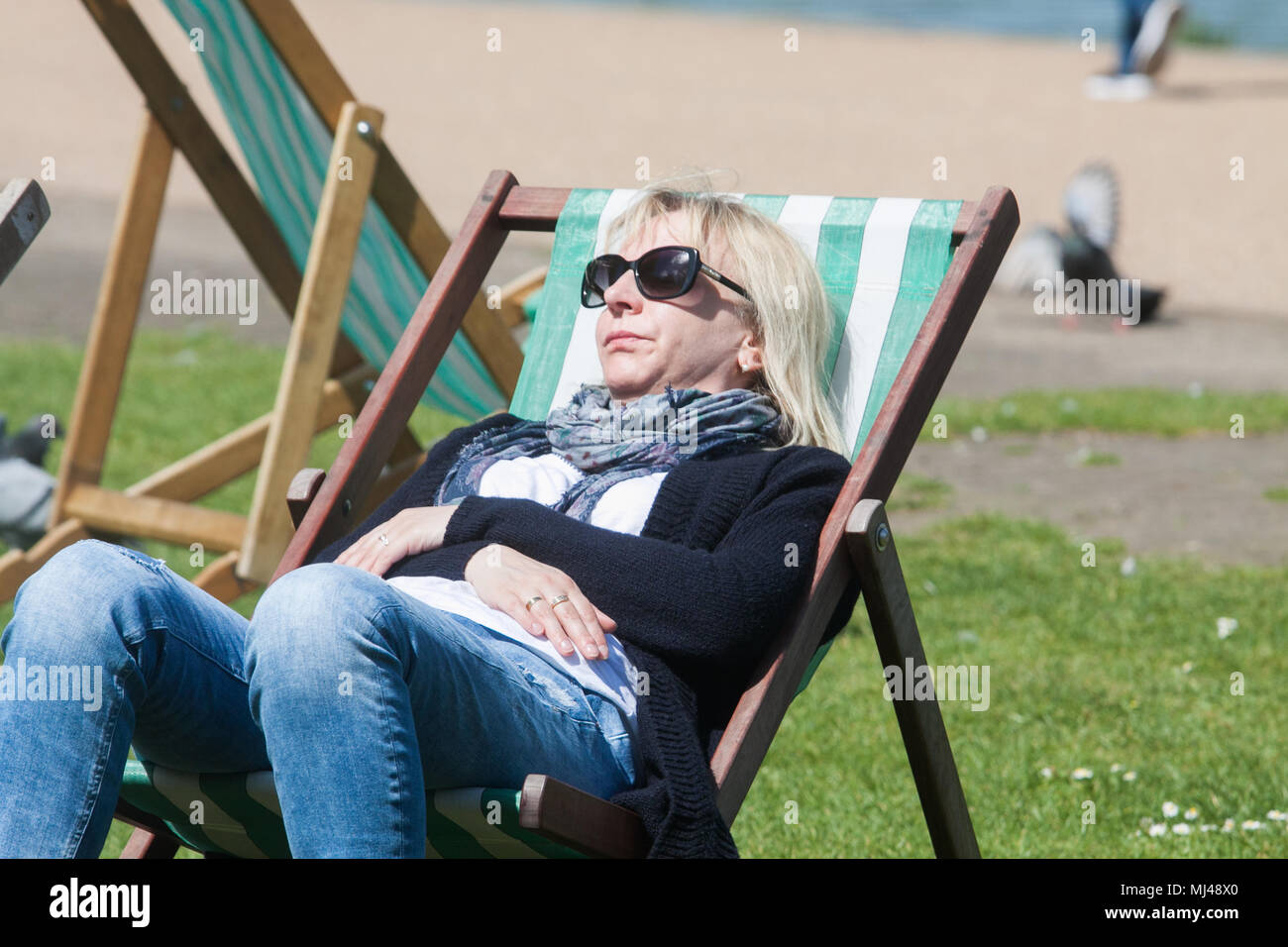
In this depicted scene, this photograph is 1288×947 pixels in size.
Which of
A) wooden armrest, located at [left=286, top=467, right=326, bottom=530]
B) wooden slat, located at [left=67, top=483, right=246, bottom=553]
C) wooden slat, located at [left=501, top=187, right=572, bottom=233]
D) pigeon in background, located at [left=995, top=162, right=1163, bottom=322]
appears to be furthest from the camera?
pigeon in background, located at [left=995, top=162, right=1163, bottom=322]

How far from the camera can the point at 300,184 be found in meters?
4.20

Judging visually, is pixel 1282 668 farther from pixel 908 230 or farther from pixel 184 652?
pixel 184 652

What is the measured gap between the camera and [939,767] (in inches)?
104

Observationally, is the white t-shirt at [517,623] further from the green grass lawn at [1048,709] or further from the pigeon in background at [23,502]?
the pigeon in background at [23,502]

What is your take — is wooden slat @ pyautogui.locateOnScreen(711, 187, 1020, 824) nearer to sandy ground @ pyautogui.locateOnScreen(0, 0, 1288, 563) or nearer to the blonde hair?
the blonde hair

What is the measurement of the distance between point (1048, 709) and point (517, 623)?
2.03 m

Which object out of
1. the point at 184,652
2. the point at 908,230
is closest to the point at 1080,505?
the point at 908,230

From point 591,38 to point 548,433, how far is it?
59.4 feet

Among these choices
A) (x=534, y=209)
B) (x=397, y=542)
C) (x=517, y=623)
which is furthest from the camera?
(x=534, y=209)

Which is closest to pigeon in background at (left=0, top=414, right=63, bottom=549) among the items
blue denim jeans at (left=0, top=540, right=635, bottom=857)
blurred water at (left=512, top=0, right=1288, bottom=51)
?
blue denim jeans at (left=0, top=540, right=635, bottom=857)

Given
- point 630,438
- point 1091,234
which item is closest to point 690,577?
point 630,438

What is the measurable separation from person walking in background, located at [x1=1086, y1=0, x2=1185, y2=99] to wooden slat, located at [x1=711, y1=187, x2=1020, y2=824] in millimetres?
14618

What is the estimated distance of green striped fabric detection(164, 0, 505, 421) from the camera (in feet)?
12.9

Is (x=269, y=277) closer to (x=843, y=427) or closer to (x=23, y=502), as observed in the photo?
(x=23, y=502)
